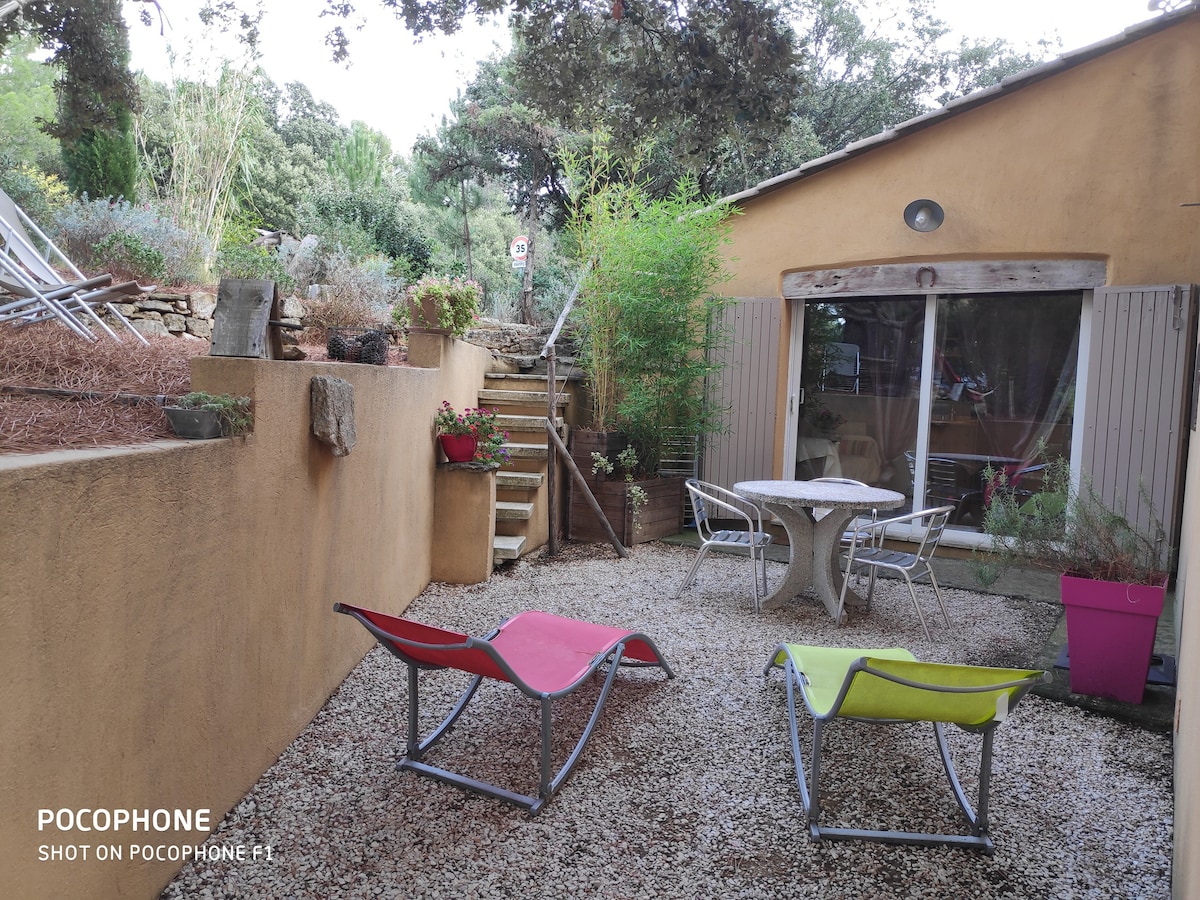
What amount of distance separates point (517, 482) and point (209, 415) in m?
3.62

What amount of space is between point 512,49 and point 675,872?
1235cm

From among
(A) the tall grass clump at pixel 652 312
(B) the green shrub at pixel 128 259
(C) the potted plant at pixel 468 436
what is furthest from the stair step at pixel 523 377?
(B) the green shrub at pixel 128 259

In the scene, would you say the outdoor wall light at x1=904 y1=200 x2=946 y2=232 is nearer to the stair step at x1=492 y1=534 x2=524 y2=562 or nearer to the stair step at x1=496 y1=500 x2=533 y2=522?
the stair step at x1=496 y1=500 x2=533 y2=522

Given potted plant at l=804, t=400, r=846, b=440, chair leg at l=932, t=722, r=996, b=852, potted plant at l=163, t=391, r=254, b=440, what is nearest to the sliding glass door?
potted plant at l=804, t=400, r=846, b=440

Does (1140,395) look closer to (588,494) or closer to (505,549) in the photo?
(588,494)

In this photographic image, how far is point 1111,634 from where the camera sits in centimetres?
316

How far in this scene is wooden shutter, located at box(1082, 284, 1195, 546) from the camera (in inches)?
195

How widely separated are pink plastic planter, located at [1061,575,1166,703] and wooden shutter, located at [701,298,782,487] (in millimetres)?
3281

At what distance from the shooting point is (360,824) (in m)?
2.25

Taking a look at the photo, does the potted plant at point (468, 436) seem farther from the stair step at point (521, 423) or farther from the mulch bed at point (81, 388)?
the mulch bed at point (81, 388)

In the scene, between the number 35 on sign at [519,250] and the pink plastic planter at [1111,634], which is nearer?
the pink plastic planter at [1111,634]

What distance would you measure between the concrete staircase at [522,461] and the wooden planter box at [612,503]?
267 millimetres

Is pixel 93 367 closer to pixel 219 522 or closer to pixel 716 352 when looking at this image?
pixel 219 522

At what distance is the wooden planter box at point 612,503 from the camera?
20.1 ft
